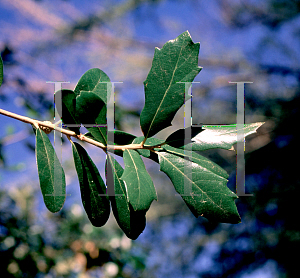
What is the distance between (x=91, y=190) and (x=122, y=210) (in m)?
0.06

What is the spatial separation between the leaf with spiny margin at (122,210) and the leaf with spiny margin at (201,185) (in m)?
0.08

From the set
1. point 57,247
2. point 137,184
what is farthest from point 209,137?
point 57,247

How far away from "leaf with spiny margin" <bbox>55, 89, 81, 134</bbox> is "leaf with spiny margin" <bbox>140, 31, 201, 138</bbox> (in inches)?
4.5

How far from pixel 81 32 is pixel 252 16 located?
2.05 metres

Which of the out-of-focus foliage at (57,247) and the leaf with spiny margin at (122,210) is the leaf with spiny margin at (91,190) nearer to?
the leaf with spiny margin at (122,210)

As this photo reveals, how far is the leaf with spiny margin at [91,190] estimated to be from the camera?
15.7 inches

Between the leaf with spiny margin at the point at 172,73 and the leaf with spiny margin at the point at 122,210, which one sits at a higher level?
the leaf with spiny margin at the point at 172,73

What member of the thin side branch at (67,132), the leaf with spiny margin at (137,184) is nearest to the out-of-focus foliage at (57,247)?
the thin side branch at (67,132)

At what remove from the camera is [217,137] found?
1.17 ft

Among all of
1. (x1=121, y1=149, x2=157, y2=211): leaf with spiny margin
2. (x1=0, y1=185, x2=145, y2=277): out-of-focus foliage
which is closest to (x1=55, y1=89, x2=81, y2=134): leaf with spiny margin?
(x1=121, y1=149, x2=157, y2=211): leaf with spiny margin

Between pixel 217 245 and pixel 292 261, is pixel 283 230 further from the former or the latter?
pixel 217 245

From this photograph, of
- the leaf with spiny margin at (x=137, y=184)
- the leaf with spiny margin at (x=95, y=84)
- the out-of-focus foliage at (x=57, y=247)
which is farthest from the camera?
the out-of-focus foliage at (x=57, y=247)

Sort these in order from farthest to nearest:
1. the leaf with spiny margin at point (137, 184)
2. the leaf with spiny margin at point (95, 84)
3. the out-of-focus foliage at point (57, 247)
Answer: the out-of-focus foliage at point (57, 247), the leaf with spiny margin at point (95, 84), the leaf with spiny margin at point (137, 184)

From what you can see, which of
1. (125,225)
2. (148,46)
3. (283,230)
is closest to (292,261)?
(283,230)
